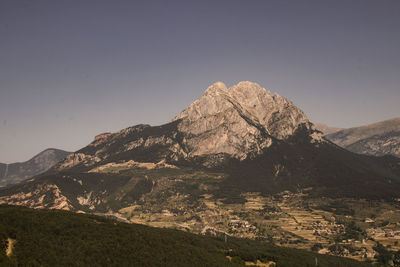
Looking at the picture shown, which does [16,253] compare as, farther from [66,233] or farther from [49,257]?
[66,233]

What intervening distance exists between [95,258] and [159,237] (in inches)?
1969

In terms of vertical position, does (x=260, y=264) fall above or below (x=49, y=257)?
below

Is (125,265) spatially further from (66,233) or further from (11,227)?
(11,227)

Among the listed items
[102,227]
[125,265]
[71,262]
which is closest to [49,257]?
[71,262]

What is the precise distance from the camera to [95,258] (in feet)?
472

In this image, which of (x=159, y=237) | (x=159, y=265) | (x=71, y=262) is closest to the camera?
(x=71, y=262)

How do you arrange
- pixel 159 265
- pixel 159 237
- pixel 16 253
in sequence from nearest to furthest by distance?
pixel 16 253 < pixel 159 265 < pixel 159 237

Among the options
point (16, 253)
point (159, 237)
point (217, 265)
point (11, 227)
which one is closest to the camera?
point (16, 253)

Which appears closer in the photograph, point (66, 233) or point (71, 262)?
point (71, 262)

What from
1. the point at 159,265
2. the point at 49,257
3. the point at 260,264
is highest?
the point at 49,257

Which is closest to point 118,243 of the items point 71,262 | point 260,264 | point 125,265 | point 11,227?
point 125,265

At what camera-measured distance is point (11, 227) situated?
470 feet

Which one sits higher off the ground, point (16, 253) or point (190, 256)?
point (16, 253)

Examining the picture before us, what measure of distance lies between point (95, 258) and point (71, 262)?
12462 mm
